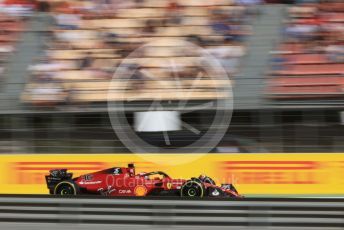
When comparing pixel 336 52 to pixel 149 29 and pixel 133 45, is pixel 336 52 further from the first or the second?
pixel 133 45

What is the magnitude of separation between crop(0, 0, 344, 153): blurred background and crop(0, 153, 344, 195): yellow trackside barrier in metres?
0.15

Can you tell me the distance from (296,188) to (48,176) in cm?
396

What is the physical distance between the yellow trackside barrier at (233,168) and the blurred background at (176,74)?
0.15 m

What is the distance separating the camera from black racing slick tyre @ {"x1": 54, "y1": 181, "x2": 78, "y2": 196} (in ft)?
33.1

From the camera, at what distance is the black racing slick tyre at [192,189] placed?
9875 millimetres

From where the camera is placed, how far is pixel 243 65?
11.1 meters

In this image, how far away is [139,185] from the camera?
989 cm

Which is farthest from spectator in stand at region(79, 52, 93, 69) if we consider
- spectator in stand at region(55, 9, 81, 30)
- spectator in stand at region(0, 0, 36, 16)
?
spectator in stand at region(0, 0, 36, 16)

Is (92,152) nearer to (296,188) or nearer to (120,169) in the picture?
(120,169)

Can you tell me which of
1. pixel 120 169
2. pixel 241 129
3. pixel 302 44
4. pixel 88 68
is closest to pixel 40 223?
pixel 120 169

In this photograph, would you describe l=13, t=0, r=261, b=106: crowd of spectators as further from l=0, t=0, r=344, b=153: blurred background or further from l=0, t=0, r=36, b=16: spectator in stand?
l=0, t=0, r=36, b=16: spectator in stand

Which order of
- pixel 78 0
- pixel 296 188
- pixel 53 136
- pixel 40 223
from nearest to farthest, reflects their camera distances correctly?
1. pixel 40 223
2. pixel 296 188
3. pixel 53 136
4. pixel 78 0

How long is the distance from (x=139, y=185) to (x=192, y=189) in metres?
0.80

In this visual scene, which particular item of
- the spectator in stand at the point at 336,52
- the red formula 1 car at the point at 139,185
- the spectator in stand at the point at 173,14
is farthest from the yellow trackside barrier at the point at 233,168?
the spectator in stand at the point at 173,14
